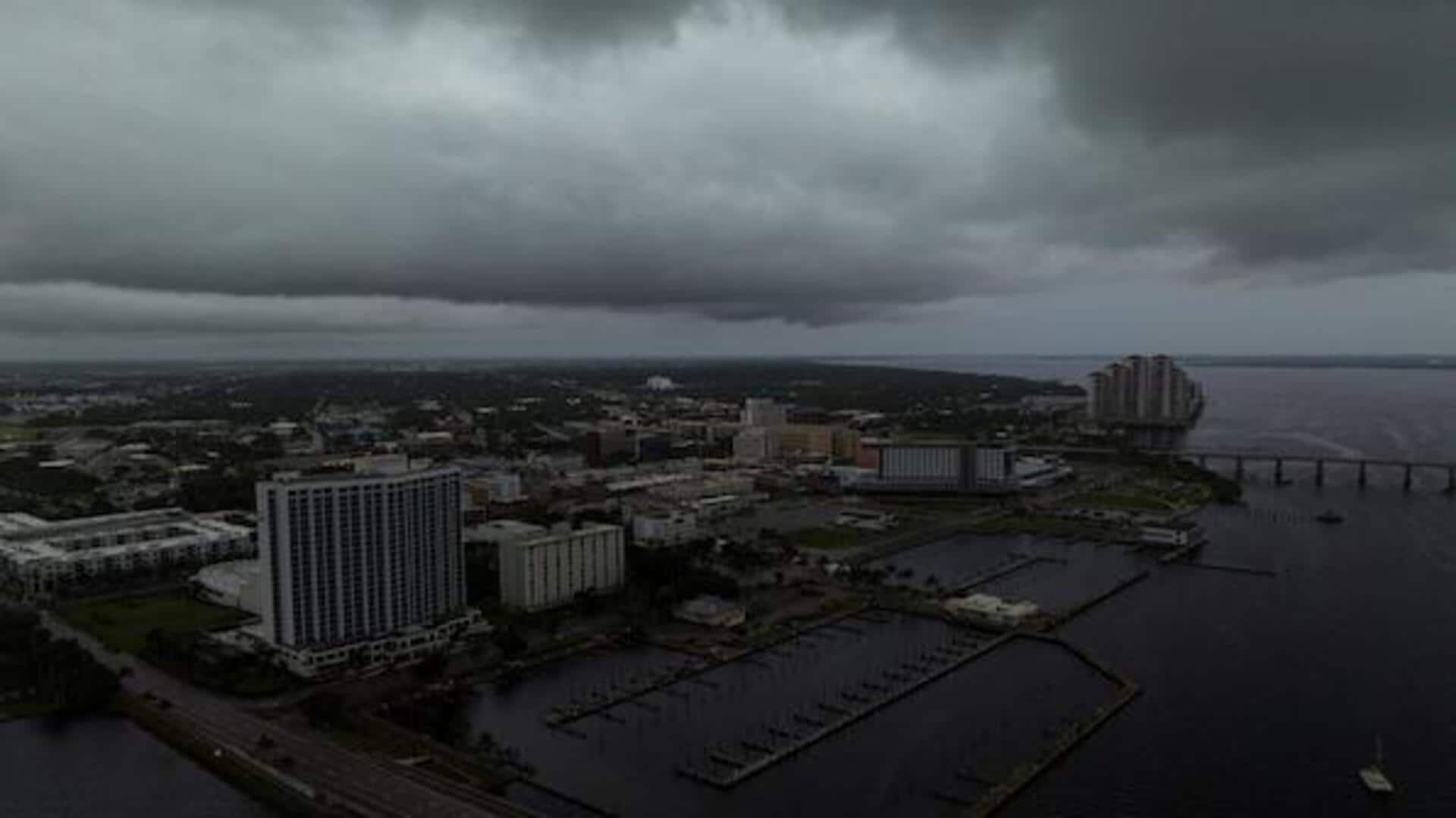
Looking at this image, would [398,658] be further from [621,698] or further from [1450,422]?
[1450,422]

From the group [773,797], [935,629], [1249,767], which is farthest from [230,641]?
[1249,767]

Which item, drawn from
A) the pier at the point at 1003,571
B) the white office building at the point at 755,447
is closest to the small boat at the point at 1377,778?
the pier at the point at 1003,571

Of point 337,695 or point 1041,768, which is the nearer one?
point 1041,768

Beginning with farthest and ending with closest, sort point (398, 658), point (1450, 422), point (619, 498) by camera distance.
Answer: point (1450, 422) < point (619, 498) < point (398, 658)

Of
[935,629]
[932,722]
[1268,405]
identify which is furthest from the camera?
[1268,405]

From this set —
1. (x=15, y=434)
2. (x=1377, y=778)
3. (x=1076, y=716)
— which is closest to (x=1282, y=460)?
(x=1076, y=716)

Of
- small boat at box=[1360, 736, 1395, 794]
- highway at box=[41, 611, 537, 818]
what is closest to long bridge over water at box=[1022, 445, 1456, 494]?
small boat at box=[1360, 736, 1395, 794]
